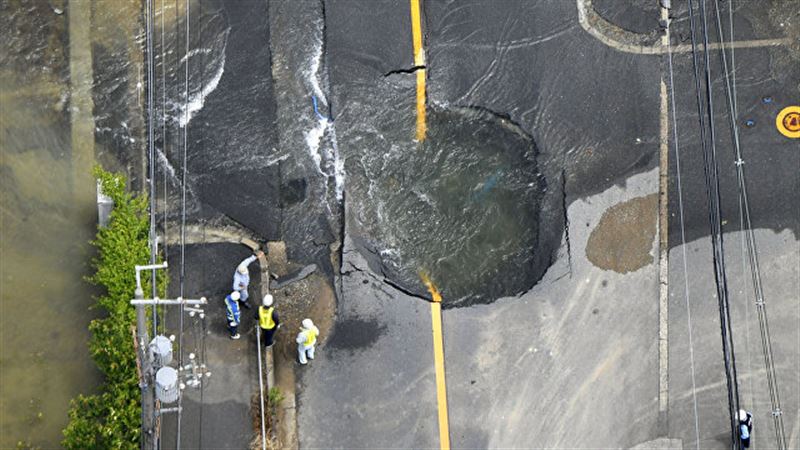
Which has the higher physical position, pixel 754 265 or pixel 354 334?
pixel 754 265

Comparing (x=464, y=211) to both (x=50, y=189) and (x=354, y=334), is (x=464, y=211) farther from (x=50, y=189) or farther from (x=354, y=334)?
(x=50, y=189)

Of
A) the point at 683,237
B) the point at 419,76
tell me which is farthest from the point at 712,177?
the point at 419,76

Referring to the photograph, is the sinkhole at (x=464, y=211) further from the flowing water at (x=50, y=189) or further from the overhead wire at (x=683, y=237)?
the flowing water at (x=50, y=189)

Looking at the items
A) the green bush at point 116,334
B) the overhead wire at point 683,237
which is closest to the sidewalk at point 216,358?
the green bush at point 116,334

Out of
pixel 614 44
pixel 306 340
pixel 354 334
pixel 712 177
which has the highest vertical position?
pixel 614 44

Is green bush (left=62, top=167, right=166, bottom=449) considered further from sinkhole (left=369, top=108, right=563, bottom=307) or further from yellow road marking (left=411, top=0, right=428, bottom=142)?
yellow road marking (left=411, top=0, right=428, bottom=142)

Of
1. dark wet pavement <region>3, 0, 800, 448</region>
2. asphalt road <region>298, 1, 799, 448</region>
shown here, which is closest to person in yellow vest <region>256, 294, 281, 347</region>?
dark wet pavement <region>3, 0, 800, 448</region>
